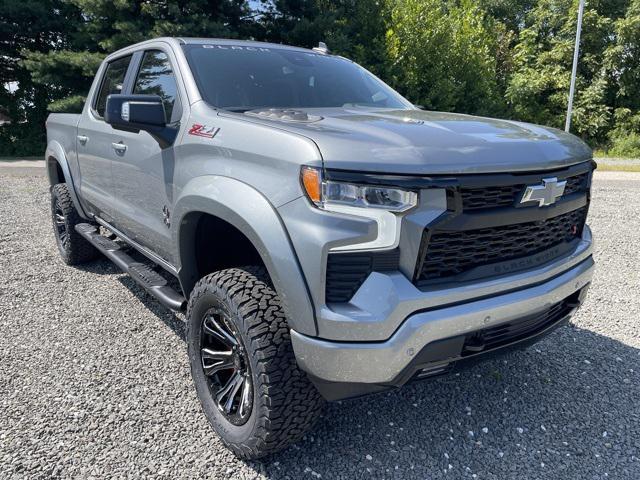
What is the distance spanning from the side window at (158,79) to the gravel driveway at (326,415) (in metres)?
1.56

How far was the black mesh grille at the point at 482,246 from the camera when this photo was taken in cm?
186

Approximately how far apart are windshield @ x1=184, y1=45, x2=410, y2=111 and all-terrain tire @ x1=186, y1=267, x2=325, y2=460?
3.31 ft

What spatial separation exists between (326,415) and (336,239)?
1.26 m

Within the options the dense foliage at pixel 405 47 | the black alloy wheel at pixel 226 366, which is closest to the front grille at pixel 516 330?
the black alloy wheel at pixel 226 366

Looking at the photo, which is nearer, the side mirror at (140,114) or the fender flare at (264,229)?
the fender flare at (264,229)

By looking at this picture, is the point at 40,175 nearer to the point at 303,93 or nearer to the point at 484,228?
the point at 303,93

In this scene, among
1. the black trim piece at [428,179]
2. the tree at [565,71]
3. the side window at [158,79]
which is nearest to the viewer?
the black trim piece at [428,179]

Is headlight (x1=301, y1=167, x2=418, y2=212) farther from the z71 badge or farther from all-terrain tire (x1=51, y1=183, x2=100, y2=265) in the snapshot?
all-terrain tire (x1=51, y1=183, x2=100, y2=265)

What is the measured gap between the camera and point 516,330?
2197 millimetres

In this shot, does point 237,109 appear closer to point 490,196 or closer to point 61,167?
point 490,196

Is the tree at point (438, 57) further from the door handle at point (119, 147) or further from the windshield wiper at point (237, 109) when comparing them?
the windshield wiper at point (237, 109)

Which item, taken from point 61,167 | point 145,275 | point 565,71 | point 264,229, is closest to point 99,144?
point 145,275

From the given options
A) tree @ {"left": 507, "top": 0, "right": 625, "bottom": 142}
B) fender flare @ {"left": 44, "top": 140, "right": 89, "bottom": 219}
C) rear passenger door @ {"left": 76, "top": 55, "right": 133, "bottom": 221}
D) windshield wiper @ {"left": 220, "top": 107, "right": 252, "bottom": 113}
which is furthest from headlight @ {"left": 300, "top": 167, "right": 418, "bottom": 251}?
A: tree @ {"left": 507, "top": 0, "right": 625, "bottom": 142}

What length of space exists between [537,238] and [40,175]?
1218 centimetres
